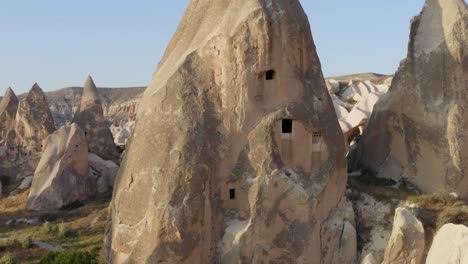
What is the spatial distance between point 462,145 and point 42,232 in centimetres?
1553

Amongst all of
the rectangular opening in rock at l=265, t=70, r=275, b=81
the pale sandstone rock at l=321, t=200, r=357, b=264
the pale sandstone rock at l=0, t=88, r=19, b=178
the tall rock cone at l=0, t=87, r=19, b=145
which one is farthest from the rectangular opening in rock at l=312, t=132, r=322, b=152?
the tall rock cone at l=0, t=87, r=19, b=145

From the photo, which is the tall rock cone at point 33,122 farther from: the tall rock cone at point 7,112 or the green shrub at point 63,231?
the green shrub at point 63,231

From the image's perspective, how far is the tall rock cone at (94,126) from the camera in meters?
31.9

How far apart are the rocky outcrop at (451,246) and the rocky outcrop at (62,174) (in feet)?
67.6

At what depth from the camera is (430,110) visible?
51.6 feet

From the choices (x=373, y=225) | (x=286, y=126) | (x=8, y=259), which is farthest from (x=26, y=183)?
(x=373, y=225)

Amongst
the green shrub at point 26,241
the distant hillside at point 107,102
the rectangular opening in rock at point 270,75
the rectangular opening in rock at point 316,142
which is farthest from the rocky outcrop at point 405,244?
the distant hillside at point 107,102

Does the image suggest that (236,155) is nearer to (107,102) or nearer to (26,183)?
(26,183)

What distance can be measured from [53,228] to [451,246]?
17.2 metres

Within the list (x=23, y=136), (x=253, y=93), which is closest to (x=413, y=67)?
(x=253, y=93)

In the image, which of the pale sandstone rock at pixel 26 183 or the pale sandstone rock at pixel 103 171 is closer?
the pale sandstone rock at pixel 103 171

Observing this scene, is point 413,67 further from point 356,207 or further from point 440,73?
point 356,207

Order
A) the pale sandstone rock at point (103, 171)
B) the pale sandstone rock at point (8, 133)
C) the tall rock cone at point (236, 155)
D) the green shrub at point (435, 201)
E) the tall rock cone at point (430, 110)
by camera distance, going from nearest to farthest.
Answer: the tall rock cone at point (236, 155), the green shrub at point (435, 201), the tall rock cone at point (430, 110), the pale sandstone rock at point (103, 171), the pale sandstone rock at point (8, 133)

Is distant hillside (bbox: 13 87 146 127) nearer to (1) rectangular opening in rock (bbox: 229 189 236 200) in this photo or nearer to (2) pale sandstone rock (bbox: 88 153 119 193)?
(2) pale sandstone rock (bbox: 88 153 119 193)
